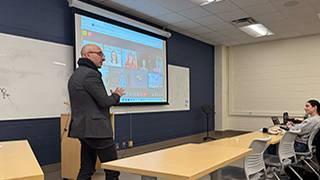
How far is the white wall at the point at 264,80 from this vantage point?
7387 mm

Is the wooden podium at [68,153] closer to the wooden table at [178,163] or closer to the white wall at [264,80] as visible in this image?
the wooden table at [178,163]

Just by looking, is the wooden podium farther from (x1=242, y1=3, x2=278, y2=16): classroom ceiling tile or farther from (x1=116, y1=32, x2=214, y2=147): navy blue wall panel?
(x1=242, y1=3, x2=278, y2=16): classroom ceiling tile

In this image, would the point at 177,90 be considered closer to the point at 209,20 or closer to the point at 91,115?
the point at 209,20

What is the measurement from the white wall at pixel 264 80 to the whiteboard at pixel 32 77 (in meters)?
5.49

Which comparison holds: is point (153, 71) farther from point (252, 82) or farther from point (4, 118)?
point (252, 82)

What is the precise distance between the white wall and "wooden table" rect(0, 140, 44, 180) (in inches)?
288

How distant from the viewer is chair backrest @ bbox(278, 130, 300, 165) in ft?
9.92

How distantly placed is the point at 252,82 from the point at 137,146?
455 cm

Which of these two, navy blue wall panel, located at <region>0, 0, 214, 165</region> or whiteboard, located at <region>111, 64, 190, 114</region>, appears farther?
whiteboard, located at <region>111, 64, 190, 114</region>

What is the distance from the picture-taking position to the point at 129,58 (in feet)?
17.0

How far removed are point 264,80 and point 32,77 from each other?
21.6 ft

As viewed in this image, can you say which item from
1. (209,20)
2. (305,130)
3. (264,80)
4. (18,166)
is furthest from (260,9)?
(18,166)

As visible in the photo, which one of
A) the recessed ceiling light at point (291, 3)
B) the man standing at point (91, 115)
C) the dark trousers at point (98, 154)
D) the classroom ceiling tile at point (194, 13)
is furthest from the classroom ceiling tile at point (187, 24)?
the dark trousers at point (98, 154)

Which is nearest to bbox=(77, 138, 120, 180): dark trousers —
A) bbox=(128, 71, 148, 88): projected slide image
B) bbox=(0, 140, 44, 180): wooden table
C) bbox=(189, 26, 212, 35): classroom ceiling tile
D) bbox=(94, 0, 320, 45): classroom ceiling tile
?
bbox=(0, 140, 44, 180): wooden table
